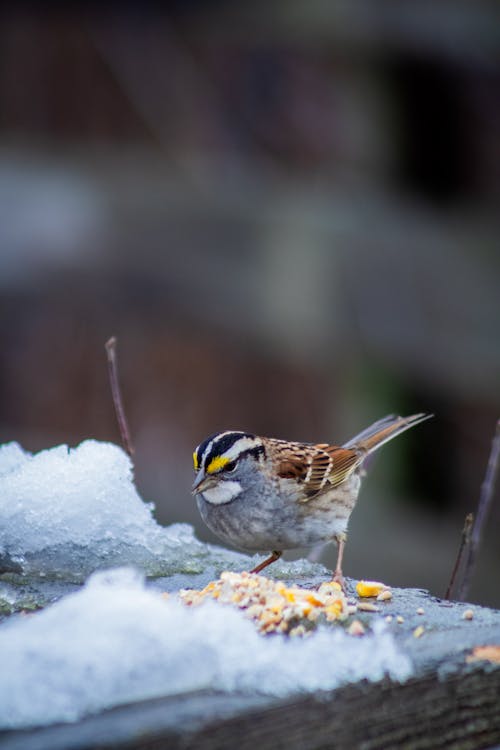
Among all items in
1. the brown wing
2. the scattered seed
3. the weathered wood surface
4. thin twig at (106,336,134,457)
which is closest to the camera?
the weathered wood surface

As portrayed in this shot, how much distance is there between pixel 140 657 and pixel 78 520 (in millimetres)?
898

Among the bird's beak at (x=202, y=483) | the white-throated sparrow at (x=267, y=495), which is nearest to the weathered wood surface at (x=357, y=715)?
the white-throated sparrow at (x=267, y=495)

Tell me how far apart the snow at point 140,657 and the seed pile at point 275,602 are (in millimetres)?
88

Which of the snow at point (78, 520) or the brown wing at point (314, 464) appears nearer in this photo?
the snow at point (78, 520)

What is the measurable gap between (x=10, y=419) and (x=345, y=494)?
293 cm

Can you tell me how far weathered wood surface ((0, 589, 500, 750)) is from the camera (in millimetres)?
1402

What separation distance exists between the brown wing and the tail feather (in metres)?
0.21

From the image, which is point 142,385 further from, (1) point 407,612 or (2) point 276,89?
(1) point 407,612

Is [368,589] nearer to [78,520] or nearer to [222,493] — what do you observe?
[78,520]

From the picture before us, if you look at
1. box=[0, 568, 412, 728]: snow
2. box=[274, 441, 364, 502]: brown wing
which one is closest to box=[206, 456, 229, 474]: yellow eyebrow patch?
box=[274, 441, 364, 502]: brown wing

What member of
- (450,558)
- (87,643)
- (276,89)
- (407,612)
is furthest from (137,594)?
(276,89)

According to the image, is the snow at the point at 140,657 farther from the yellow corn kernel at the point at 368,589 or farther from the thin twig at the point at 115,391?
the thin twig at the point at 115,391

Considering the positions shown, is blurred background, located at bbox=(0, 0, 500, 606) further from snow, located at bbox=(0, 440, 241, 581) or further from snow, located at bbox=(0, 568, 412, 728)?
snow, located at bbox=(0, 568, 412, 728)

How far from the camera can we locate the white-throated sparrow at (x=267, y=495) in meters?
3.00
